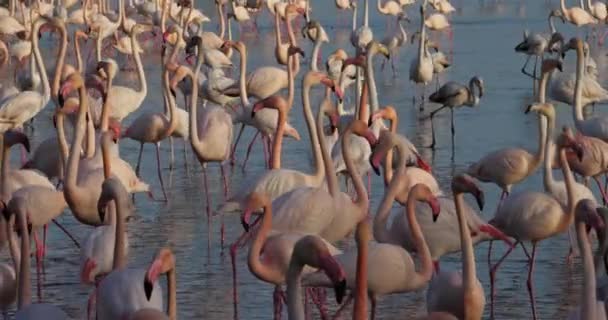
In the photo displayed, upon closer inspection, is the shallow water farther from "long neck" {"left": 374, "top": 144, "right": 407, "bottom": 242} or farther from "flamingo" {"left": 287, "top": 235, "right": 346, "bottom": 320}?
"flamingo" {"left": 287, "top": 235, "right": 346, "bottom": 320}

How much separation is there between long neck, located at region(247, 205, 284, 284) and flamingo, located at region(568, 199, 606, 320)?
1.42m

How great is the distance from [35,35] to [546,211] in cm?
753

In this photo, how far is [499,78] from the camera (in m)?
18.8

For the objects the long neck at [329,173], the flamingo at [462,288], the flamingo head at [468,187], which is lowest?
the flamingo at [462,288]

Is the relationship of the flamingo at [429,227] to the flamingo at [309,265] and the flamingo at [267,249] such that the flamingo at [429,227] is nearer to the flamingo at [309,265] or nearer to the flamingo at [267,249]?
the flamingo at [267,249]

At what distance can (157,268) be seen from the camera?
5.43 meters

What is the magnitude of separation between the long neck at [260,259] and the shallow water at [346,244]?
827 mm

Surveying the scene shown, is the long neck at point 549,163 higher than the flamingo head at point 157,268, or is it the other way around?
the flamingo head at point 157,268

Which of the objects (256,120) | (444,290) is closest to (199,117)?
(256,120)

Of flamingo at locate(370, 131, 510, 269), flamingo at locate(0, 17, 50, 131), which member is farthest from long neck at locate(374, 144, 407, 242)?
flamingo at locate(0, 17, 50, 131)

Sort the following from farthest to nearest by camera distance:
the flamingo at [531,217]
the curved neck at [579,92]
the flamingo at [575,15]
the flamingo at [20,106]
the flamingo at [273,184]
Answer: the flamingo at [575,15]
the flamingo at [20,106]
the curved neck at [579,92]
the flamingo at [273,184]
the flamingo at [531,217]

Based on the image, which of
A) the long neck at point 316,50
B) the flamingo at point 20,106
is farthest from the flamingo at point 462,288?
the long neck at point 316,50

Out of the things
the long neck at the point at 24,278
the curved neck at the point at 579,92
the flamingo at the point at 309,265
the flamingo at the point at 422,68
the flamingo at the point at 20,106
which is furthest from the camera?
the flamingo at the point at 422,68

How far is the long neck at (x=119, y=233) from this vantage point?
650cm
